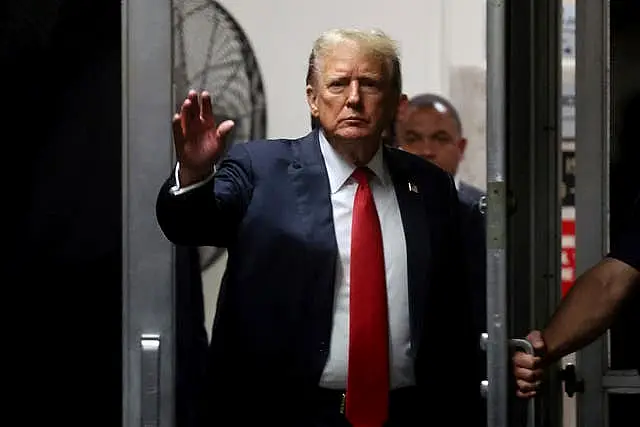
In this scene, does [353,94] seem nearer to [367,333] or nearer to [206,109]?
[206,109]

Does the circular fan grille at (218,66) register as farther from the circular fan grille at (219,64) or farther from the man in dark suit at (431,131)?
the man in dark suit at (431,131)

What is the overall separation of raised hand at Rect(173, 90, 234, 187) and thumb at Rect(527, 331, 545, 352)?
777 millimetres

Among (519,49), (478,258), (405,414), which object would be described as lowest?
(405,414)

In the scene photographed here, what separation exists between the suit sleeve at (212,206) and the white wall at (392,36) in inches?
23.9

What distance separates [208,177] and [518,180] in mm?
765

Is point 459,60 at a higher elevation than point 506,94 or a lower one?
higher

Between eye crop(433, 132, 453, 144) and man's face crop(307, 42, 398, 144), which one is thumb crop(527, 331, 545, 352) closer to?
man's face crop(307, 42, 398, 144)

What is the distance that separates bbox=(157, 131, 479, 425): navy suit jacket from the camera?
2604 millimetres

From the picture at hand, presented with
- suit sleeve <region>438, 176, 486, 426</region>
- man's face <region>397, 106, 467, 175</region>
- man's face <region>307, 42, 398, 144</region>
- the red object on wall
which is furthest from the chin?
man's face <region>397, 106, 467, 175</region>

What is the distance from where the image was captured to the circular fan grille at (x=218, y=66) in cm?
284

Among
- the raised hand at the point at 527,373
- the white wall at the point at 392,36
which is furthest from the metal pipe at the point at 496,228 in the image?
the white wall at the point at 392,36
